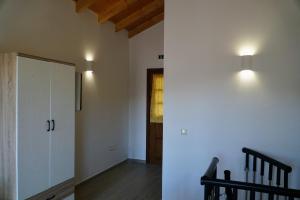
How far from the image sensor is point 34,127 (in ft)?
8.05

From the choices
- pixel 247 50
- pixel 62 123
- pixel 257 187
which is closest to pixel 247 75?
pixel 247 50

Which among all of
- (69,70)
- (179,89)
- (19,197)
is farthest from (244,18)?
(19,197)

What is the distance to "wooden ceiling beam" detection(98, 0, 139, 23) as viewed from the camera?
168 inches

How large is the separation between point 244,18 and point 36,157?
300 cm

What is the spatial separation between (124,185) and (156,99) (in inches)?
88.6

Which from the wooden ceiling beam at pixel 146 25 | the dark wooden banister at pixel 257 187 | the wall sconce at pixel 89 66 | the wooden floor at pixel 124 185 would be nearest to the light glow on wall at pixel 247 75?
the dark wooden banister at pixel 257 187

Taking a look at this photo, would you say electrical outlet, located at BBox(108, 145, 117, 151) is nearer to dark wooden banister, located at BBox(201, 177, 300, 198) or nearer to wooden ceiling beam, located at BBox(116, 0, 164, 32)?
wooden ceiling beam, located at BBox(116, 0, 164, 32)

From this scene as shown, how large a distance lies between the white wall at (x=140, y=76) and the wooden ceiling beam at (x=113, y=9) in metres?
1.40

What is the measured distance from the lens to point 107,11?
4.48m

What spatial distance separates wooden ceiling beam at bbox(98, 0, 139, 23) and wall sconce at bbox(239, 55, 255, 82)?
7.92 ft

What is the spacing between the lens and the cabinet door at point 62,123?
272 centimetres

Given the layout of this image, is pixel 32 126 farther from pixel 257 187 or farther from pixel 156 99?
pixel 156 99

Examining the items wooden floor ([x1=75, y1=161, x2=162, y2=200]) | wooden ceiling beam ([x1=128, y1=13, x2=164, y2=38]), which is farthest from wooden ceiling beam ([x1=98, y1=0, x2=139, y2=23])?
wooden floor ([x1=75, y1=161, x2=162, y2=200])

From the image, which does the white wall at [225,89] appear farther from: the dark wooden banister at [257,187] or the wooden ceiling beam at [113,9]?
the dark wooden banister at [257,187]
